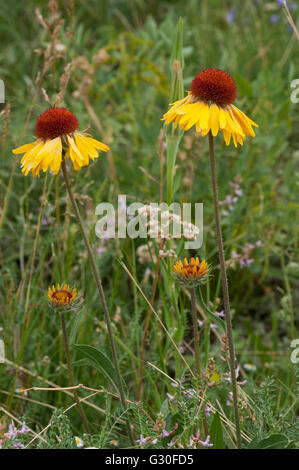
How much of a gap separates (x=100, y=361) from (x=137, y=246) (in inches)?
32.5

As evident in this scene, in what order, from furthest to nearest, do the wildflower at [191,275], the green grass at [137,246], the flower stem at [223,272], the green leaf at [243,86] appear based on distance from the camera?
the green leaf at [243,86] < the green grass at [137,246] < the wildflower at [191,275] < the flower stem at [223,272]

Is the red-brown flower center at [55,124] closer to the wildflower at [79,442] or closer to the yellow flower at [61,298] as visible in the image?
the yellow flower at [61,298]

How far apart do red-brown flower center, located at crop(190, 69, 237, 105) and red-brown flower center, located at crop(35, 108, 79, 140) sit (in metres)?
0.20

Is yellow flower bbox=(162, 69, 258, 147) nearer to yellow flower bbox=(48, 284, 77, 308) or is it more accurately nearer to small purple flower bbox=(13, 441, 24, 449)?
yellow flower bbox=(48, 284, 77, 308)

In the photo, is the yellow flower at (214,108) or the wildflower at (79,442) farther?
the wildflower at (79,442)

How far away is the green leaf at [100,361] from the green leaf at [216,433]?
7.2 inches

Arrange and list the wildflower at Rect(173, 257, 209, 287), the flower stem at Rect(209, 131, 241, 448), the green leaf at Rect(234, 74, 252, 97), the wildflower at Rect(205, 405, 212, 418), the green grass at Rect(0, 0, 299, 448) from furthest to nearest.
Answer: the green leaf at Rect(234, 74, 252, 97)
the green grass at Rect(0, 0, 299, 448)
the wildflower at Rect(205, 405, 212, 418)
the wildflower at Rect(173, 257, 209, 287)
the flower stem at Rect(209, 131, 241, 448)

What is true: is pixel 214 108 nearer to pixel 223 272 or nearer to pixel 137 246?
pixel 223 272

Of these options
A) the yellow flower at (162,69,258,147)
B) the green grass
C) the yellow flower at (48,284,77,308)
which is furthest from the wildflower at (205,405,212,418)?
the yellow flower at (162,69,258,147)

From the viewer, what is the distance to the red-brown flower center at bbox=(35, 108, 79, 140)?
2.90 ft

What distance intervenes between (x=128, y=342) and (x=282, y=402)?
1.33 feet

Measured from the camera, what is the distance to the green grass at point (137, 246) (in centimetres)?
120

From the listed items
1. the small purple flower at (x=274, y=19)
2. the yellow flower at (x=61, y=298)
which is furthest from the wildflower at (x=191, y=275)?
the small purple flower at (x=274, y=19)
